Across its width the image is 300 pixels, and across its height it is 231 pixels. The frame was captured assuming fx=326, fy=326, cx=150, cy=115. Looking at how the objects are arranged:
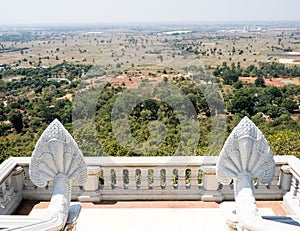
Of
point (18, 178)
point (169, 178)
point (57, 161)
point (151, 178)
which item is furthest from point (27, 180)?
point (169, 178)

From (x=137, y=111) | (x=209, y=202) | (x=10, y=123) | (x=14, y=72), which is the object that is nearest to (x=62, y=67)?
(x=14, y=72)

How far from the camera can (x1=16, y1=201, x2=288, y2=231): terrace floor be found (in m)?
4.31

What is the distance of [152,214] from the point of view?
456 cm

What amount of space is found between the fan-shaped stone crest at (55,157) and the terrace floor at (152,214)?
1.00m

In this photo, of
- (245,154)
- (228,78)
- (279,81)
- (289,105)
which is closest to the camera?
(245,154)

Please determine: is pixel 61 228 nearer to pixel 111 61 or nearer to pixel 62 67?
pixel 111 61

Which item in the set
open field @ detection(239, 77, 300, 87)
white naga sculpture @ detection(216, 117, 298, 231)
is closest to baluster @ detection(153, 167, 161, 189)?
white naga sculpture @ detection(216, 117, 298, 231)

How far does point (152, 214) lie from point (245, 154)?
1687mm

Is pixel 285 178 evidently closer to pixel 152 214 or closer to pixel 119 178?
pixel 152 214

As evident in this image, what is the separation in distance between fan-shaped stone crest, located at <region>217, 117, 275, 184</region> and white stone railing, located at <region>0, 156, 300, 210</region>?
1.03 meters

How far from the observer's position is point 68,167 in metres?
3.70

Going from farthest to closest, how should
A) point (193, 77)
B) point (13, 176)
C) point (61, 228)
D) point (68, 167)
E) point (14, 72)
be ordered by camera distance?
point (14, 72)
point (193, 77)
point (13, 176)
point (68, 167)
point (61, 228)

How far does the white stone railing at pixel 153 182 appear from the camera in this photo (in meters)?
4.77

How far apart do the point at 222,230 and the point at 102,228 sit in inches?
61.4
